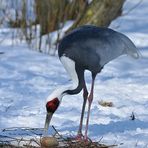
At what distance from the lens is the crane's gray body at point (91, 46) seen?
428 cm

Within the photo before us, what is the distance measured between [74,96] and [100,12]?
2.25 meters

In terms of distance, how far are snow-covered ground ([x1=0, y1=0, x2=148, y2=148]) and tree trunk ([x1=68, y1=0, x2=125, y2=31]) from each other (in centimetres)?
59

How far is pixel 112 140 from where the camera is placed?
448 centimetres

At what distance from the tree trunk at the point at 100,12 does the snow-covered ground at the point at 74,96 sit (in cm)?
59

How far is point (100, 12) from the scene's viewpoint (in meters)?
7.86

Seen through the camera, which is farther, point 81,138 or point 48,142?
point 81,138

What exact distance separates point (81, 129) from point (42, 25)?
3.97 m

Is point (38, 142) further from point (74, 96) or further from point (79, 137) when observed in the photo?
point (74, 96)

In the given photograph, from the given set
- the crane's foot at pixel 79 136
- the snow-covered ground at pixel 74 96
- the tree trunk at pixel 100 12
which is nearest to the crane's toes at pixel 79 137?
the crane's foot at pixel 79 136

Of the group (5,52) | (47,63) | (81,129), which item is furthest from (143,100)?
(5,52)

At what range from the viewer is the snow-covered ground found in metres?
4.80

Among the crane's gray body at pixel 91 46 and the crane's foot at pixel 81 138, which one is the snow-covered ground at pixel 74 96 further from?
the crane's gray body at pixel 91 46

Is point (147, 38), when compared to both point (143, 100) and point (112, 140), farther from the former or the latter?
point (112, 140)

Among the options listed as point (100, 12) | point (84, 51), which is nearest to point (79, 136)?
point (84, 51)
